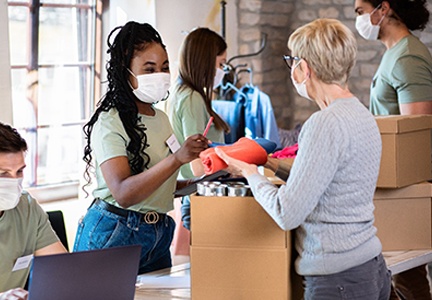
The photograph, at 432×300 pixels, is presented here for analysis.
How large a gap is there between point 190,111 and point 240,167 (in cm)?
144

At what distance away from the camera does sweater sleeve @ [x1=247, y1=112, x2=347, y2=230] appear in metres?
1.92

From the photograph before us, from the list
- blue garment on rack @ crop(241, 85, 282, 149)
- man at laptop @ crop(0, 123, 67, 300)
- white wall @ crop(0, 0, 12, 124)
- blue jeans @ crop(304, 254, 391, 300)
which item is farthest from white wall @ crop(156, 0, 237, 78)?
blue jeans @ crop(304, 254, 391, 300)

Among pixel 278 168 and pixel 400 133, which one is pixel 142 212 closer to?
pixel 278 168

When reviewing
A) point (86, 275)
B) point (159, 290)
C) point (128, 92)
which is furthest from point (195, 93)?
point (86, 275)

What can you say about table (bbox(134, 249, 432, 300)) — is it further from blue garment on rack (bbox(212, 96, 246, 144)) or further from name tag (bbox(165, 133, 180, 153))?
blue garment on rack (bbox(212, 96, 246, 144))

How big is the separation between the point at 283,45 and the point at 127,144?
3563 mm

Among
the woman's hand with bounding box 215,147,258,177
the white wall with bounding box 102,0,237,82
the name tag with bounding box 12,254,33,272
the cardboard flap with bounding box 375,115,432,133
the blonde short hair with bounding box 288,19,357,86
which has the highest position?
the white wall with bounding box 102,0,237,82

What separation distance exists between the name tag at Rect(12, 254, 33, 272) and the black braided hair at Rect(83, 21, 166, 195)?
45 centimetres

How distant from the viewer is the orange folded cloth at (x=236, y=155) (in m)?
2.14

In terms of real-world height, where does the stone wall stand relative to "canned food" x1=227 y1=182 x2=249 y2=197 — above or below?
above

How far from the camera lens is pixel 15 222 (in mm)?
2285

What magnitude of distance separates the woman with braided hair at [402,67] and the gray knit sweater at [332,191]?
1407mm

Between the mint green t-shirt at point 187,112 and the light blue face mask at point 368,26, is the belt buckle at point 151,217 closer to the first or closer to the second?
the mint green t-shirt at point 187,112

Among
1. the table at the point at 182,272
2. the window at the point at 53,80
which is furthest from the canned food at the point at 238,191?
the window at the point at 53,80
